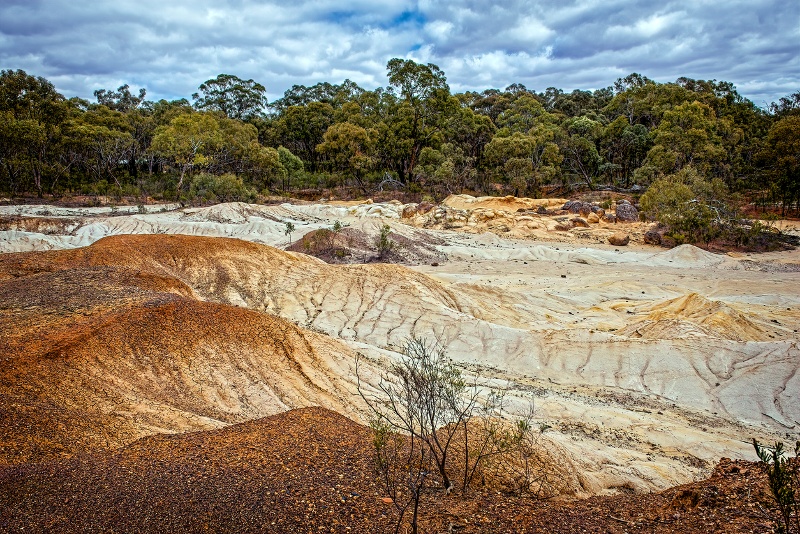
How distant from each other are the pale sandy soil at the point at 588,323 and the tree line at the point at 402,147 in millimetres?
8186

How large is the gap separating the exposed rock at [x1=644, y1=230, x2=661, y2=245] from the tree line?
4538 millimetres

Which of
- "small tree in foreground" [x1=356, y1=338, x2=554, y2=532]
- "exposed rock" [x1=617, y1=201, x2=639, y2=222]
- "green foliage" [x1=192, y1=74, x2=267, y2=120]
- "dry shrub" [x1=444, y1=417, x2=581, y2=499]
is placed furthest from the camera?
"green foliage" [x1=192, y1=74, x2=267, y2=120]

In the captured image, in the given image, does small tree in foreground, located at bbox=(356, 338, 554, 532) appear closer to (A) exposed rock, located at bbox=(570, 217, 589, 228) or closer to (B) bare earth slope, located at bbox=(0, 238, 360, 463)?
(B) bare earth slope, located at bbox=(0, 238, 360, 463)

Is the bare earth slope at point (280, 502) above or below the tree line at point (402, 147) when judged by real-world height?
below

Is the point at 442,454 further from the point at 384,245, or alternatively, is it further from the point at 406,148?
the point at 406,148

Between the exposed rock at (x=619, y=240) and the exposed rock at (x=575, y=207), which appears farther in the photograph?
the exposed rock at (x=575, y=207)

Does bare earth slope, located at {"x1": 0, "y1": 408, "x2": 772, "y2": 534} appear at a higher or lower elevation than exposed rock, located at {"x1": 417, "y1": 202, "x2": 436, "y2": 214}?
lower

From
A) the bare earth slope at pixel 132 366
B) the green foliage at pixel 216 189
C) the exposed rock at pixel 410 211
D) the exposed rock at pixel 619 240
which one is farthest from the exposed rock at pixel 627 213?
the bare earth slope at pixel 132 366

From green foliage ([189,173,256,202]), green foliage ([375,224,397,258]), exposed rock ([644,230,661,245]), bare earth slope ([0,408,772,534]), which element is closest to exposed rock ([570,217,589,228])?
exposed rock ([644,230,661,245])

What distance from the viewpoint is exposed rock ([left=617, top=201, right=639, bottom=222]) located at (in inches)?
1140

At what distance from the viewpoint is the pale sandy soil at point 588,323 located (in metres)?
7.32

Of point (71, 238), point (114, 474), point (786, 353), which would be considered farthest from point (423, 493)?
point (71, 238)

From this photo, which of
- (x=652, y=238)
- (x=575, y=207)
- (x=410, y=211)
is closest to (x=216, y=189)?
(x=410, y=211)

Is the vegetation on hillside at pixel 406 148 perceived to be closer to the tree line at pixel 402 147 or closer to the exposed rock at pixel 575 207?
the tree line at pixel 402 147
